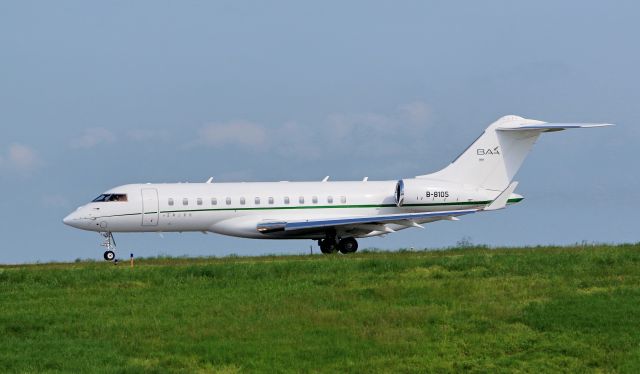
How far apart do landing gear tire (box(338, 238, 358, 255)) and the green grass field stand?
10102mm

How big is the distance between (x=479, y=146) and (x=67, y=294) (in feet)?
68.6

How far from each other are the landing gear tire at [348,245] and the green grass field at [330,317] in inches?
398

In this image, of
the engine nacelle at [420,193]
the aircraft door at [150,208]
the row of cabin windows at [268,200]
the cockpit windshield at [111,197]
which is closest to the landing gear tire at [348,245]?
the row of cabin windows at [268,200]

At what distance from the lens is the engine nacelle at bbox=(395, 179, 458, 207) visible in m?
39.3

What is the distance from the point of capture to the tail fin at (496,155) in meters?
40.8

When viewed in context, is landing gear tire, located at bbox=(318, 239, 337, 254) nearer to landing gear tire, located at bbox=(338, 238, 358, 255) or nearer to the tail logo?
landing gear tire, located at bbox=(338, 238, 358, 255)

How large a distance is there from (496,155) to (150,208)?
45.8ft

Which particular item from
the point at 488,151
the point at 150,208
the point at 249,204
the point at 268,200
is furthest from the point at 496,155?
the point at 150,208

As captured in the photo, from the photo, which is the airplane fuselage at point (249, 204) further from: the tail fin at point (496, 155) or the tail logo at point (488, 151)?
the tail logo at point (488, 151)

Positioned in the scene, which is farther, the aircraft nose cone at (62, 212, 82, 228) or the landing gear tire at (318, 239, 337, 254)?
the landing gear tire at (318, 239, 337, 254)

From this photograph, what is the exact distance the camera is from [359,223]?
37.5 m

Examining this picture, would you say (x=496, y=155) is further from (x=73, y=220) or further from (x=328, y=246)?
(x=73, y=220)

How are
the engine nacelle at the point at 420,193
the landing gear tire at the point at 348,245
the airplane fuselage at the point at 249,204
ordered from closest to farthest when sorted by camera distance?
1. the airplane fuselage at the point at 249,204
2. the landing gear tire at the point at 348,245
3. the engine nacelle at the point at 420,193

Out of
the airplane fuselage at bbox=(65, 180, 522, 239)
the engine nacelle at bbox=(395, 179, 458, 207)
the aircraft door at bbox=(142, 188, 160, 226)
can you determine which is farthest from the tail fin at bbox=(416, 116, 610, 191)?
the aircraft door at bbox=(142, 188, 160, 226)
